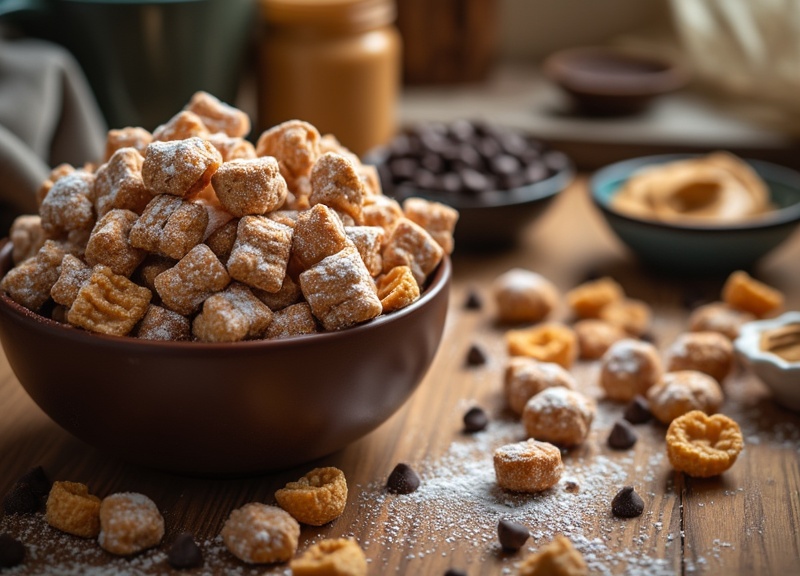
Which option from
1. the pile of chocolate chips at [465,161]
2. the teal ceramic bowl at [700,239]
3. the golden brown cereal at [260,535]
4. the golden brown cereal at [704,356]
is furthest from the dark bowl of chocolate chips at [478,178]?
the golden brown cereal at [260,535]

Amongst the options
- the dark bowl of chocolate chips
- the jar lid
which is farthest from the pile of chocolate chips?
the jar lid

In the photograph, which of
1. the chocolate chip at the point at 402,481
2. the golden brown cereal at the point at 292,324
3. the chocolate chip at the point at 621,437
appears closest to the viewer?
the golden brown cereal at the point at 292,324

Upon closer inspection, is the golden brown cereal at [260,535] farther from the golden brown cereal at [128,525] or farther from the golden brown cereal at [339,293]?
the golden brown cereal at [339,293]

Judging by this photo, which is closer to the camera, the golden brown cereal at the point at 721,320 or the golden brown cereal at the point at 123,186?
the golden brown cereal at the point at 123,186

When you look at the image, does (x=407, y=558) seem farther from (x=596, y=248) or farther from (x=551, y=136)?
(x=551, y=136)

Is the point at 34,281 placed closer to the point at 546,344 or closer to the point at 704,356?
the point at 546,344

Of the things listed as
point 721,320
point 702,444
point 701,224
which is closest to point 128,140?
point 702,444

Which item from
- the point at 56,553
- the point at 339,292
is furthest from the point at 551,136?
the point at 56,553
